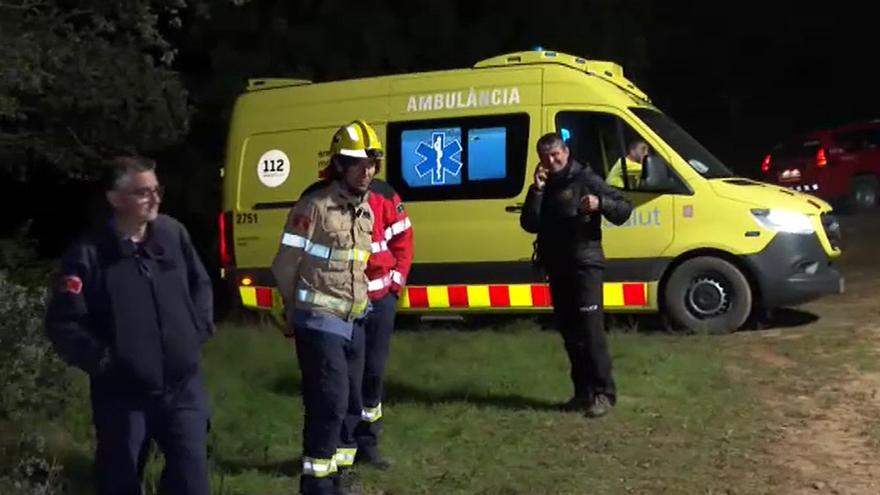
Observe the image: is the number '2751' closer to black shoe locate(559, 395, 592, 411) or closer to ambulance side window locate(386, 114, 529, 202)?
ambulance side window locate(386, 114, 529, 202)

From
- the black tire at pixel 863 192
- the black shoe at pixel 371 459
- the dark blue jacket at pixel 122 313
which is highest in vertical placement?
the black tire at pixel 863 192

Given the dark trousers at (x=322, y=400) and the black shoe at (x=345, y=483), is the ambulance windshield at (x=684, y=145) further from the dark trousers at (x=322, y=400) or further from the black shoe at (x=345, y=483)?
the dark trousers at (x=322, y=400)

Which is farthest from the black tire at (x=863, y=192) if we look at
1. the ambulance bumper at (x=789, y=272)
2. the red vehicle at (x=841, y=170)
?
the ambulance bumper at (x=789, y=272)

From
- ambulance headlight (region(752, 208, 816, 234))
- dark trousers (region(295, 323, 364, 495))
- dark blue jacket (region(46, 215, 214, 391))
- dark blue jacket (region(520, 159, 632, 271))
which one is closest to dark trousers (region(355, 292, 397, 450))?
dark trousers (region(295, 323, 364, 495))

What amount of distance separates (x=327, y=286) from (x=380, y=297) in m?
0.80

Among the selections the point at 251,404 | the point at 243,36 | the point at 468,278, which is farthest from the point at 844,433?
the point at 243,36

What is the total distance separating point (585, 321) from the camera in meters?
7.61

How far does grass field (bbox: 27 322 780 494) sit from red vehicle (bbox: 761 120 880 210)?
47.1 ft

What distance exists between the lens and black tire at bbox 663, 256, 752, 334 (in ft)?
34.3

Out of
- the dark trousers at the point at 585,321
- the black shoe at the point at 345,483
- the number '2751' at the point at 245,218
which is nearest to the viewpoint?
the black shoe at the point at 345,483

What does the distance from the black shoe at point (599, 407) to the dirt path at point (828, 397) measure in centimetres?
97

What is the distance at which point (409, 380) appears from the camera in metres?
8.88

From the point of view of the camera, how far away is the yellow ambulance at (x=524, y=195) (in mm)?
10430

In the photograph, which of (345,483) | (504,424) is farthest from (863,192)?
(345,483)
